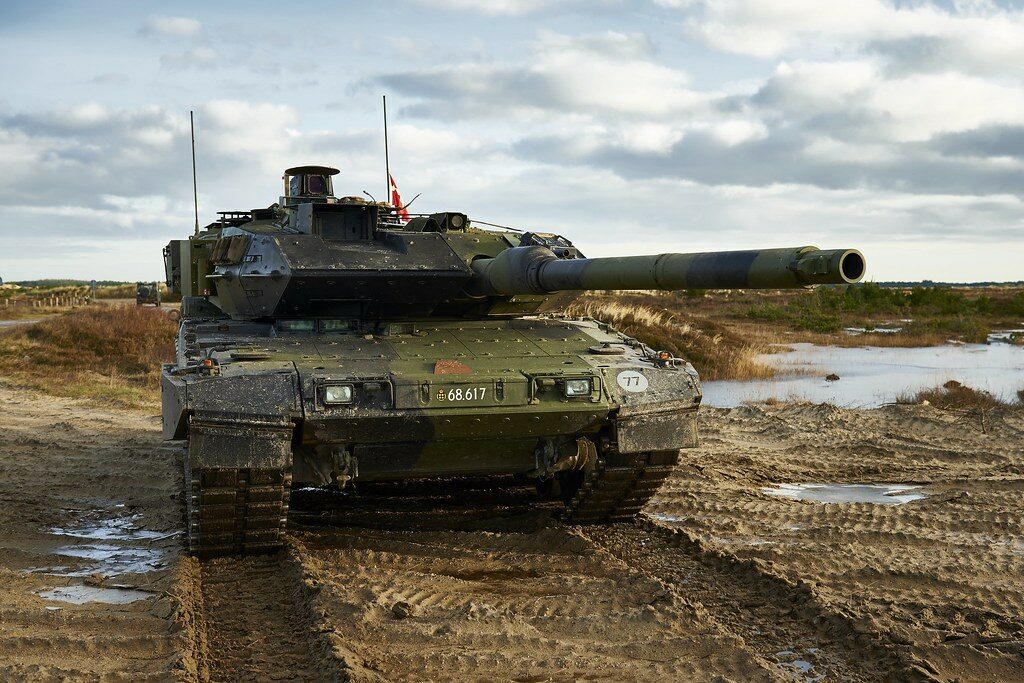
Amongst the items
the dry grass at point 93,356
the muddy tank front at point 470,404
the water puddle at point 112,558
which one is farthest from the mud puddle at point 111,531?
the dry grass at point 93,356

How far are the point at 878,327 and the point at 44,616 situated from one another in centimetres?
3323

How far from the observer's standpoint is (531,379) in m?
7.33

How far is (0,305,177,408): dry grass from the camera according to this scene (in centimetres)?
1742

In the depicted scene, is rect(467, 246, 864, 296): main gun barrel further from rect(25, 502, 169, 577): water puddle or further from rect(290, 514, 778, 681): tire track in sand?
rect(25, 502, 169, 577): water puddle

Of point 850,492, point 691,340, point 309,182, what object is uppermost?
point 309,182

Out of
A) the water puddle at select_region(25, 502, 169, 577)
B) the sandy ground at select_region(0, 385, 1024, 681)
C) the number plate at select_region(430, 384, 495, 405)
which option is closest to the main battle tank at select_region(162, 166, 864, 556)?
the number plate at select_region(430, 384, 495, 405)

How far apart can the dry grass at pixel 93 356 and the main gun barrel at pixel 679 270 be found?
10.2 m

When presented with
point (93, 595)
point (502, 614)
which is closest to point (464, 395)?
point (502, 614)

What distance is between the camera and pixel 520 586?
6.82 metres

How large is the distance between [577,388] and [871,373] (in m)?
16.3

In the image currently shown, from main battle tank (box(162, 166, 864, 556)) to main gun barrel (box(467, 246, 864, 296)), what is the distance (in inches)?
0.7

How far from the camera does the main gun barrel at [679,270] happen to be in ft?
16.0

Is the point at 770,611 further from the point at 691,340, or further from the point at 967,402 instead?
the point at 691,340

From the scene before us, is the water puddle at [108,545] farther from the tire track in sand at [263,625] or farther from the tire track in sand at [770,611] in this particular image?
the tire track in sand at [770,611]
